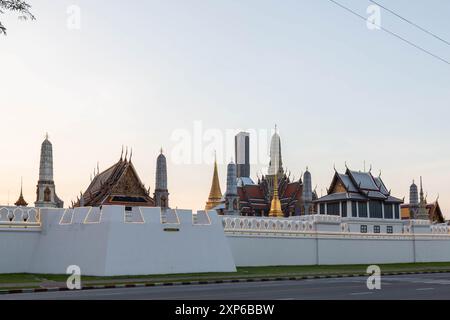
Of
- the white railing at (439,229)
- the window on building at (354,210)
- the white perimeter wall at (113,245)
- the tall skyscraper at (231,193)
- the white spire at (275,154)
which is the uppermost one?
the white spire at (275,154)

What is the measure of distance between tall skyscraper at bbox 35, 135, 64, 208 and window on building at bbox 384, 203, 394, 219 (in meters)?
33.1

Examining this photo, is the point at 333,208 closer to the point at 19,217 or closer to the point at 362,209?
the point at 362,209

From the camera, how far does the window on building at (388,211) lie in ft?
193

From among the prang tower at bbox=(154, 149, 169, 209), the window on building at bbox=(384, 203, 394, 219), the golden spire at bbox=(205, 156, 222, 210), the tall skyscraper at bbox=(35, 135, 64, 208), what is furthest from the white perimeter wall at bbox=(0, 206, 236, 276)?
the golden spire at bbox=(205, 156, 222, 210)

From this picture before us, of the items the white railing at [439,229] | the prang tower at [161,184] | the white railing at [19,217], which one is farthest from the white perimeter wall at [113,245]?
the white railing at [439,229]

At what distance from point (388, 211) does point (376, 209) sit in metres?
1.81

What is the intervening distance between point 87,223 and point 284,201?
62.1 metres

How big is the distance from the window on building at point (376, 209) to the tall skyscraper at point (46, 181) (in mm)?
30947

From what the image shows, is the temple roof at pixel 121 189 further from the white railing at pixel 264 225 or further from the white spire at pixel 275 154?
the white spire at pixel 275 154

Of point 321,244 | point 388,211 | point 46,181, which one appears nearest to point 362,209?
point 388,211

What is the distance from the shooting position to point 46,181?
39.4m

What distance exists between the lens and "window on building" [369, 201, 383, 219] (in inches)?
2269

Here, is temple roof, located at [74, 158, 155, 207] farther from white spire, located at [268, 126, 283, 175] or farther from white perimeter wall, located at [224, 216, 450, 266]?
white spire, located at [268, 126, 283, 175]
